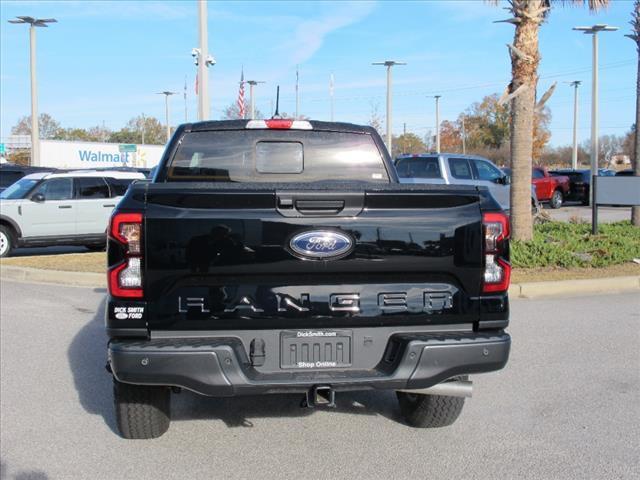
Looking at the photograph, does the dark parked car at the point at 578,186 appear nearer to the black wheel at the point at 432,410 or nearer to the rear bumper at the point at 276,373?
the black wheel at the point at 432,410

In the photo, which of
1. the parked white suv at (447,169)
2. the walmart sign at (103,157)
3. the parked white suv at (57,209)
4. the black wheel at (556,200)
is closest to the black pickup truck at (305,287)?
the parked white suv at (57,209)

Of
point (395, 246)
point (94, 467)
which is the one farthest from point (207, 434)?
point (395, 246)

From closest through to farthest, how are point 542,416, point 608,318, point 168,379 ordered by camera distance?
point 168,379 < point 542,416 < point 608,318

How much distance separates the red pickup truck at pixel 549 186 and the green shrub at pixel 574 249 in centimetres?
1521

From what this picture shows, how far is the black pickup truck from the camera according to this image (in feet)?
12.0

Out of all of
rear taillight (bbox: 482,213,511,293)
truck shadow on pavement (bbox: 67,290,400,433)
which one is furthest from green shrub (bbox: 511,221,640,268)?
rear taillight (bbox: 482,213,511,293)

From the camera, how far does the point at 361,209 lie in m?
→ 3.77

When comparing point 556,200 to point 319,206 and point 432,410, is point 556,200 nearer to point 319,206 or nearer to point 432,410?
point 432,410

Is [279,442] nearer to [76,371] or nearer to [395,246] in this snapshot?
[395,246]

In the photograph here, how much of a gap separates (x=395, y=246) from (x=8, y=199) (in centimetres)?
1324

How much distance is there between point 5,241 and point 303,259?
502 inches

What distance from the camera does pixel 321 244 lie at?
3723mm

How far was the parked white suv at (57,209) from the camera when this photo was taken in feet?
48.7

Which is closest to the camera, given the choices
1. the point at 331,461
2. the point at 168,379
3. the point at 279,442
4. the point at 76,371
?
the point at 168,379
